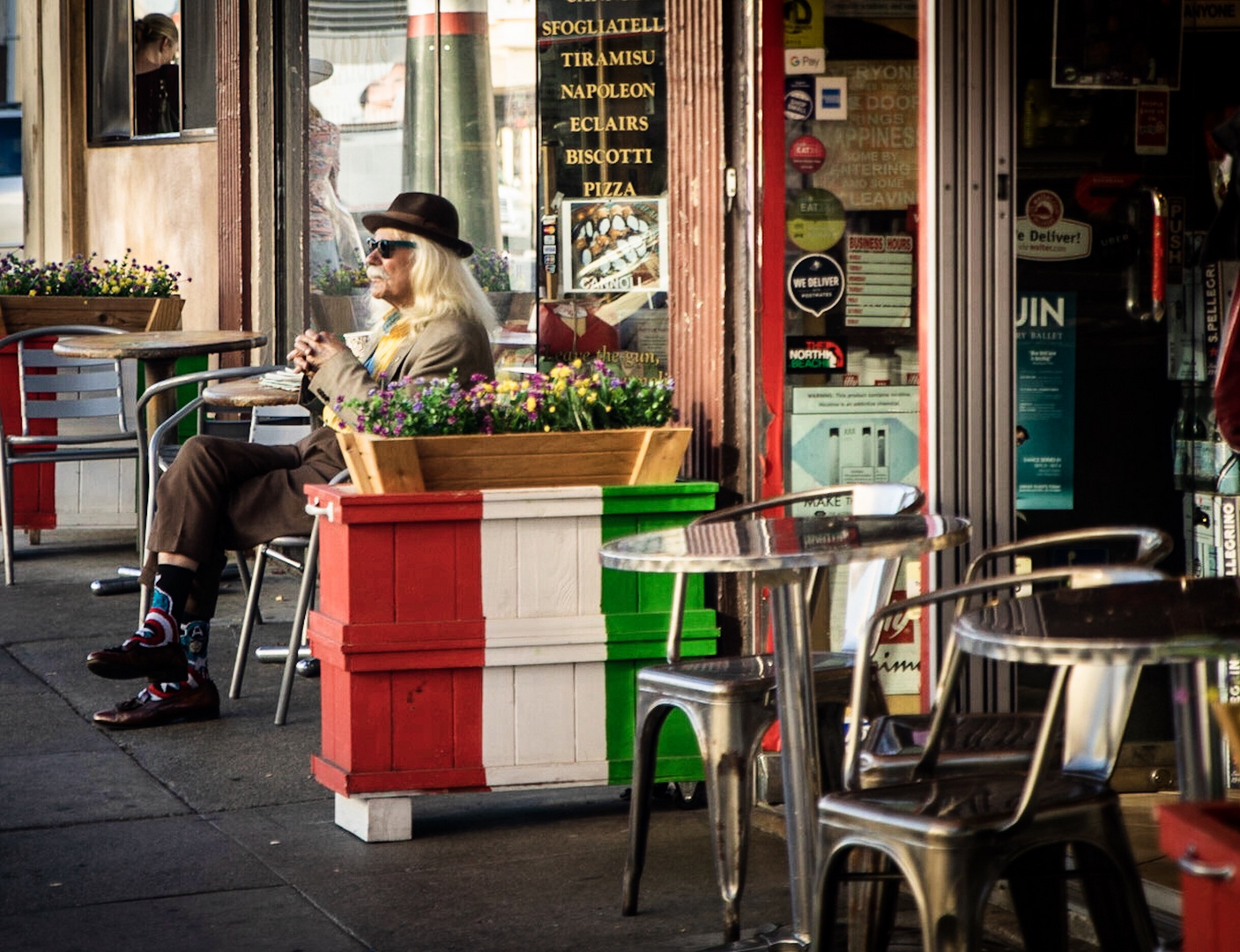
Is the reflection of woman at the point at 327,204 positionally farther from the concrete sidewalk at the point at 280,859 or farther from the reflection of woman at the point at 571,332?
the concrete sidewalk at the point at 280,859

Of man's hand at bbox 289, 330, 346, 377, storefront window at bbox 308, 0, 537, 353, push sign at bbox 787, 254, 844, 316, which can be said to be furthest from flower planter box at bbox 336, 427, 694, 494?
storefront window at bbox 308, 0, 537, 353

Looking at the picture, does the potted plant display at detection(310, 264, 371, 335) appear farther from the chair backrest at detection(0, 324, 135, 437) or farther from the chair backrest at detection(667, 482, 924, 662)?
the chair backrest at detection(667, 482, 924, 662)

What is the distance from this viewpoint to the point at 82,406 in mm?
8539

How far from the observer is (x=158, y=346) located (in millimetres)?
7543

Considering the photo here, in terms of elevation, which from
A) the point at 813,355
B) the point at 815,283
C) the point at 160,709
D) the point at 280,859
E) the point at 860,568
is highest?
the point at 815,283

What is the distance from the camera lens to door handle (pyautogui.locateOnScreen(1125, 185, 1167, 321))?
4.52 meters

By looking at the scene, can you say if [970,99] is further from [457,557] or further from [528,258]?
[528,258]

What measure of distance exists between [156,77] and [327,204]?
9.23 feet

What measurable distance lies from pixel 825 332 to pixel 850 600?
1132mm

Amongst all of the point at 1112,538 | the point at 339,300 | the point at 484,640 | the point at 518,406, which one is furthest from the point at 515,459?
the point at 339,300

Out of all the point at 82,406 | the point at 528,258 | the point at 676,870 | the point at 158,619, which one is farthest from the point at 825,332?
the point at 82,406

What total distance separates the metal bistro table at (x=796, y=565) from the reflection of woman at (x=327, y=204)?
18.0ft

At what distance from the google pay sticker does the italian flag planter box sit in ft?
2.28

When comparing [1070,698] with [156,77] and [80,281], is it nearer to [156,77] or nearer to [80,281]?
[80,281]
